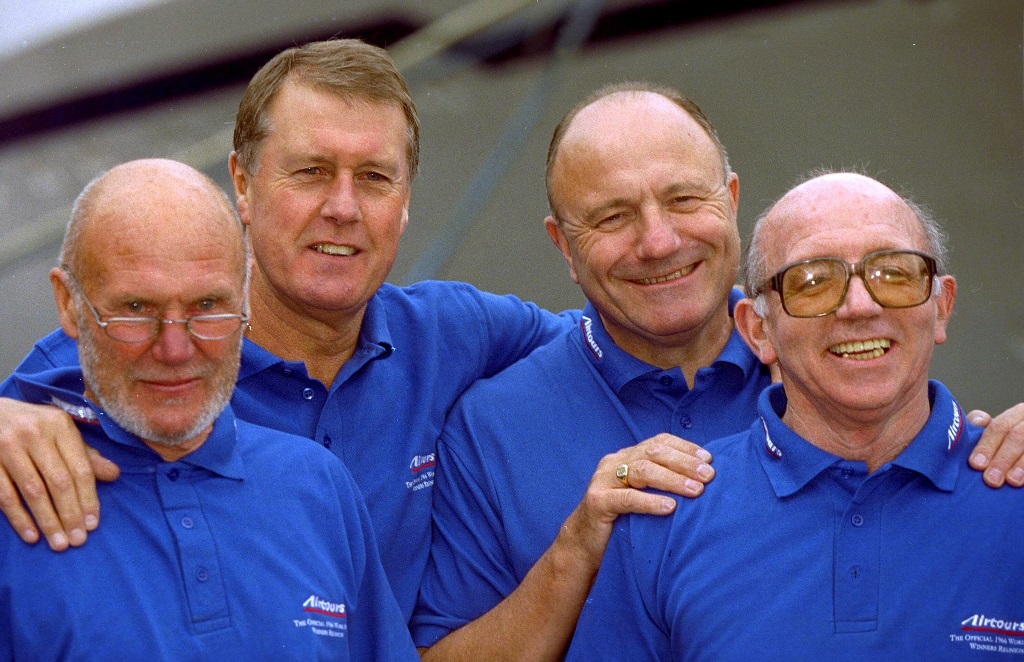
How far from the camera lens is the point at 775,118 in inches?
227

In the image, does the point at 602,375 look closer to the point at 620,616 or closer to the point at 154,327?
the point at 620,616

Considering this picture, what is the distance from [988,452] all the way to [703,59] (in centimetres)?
428

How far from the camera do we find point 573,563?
1941mm

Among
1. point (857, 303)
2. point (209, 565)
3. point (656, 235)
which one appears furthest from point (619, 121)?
point (209, 565)

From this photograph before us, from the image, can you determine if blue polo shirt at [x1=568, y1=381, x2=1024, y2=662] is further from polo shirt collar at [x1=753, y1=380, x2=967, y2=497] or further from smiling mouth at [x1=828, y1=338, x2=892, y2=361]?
smiling mouth at [x1=828, y1=338, x2=892, y2=361]

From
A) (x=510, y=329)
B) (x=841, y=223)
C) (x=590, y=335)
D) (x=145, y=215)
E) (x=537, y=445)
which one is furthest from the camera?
(x=510, y=329)

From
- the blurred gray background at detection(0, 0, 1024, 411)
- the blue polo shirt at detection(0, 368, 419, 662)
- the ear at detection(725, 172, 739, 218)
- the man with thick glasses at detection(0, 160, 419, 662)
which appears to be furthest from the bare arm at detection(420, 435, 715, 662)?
the blurred gray background at detection(0, 0, 1024, 411)

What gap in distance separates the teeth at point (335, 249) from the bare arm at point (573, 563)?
Result: 69 centimetres

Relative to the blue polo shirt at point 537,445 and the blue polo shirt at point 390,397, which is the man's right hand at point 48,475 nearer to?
the blue polo shirt at point 390,397

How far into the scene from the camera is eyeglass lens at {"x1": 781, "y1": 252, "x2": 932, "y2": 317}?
1.72m

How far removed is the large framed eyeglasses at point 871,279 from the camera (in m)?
1.72

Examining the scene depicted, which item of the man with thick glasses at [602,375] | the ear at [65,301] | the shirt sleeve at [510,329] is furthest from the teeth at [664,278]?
the ear at [65,301]

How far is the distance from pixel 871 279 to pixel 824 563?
429 mm

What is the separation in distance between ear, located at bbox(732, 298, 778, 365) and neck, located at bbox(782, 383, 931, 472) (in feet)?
0.44
